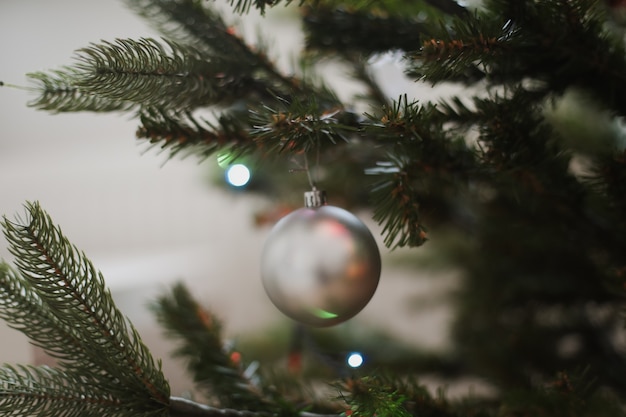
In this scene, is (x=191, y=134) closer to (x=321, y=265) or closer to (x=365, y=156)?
(x=321, y=265)

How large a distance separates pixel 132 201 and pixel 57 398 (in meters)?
0.94

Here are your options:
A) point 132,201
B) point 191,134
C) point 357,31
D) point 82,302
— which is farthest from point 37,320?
point 132,201

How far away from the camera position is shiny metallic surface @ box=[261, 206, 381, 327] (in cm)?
39

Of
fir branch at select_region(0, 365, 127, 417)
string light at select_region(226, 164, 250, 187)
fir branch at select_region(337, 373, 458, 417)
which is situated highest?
string light at select_region(226, 164, 250, 187)

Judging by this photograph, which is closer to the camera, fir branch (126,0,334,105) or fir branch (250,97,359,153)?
fir branch (250,97,359,153)

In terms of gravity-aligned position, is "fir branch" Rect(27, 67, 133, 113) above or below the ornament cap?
above

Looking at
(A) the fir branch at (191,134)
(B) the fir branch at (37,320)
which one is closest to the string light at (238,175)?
(A) the fir branch at (191,134)

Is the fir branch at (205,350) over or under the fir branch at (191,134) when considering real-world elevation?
under

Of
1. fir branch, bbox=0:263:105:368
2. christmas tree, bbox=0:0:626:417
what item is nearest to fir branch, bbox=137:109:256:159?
christmas tree, bbox=0:0:626:417

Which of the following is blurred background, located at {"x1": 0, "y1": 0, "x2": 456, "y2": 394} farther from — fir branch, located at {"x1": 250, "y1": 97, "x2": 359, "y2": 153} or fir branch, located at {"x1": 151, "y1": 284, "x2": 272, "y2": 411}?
fir branch, located at {"x1": 250, "y1": 97, "x2": 359, "y2": 153}

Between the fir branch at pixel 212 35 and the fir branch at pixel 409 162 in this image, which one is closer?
the fir branch at pixel 409 162

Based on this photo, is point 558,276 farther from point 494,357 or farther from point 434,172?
point 434,172

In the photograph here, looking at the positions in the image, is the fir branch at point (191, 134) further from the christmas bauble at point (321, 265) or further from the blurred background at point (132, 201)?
the blurred background at point (132, 201)

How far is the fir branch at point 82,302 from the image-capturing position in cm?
33
